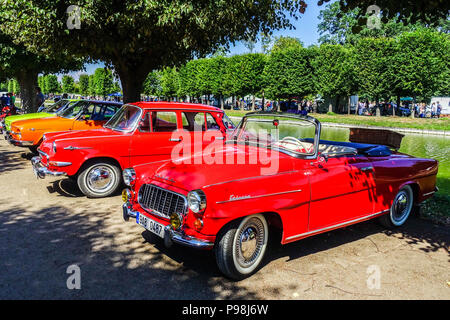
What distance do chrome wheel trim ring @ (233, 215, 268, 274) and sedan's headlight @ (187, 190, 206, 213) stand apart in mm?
508

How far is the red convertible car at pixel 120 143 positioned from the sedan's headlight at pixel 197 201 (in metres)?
3.35

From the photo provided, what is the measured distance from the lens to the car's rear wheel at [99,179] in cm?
712

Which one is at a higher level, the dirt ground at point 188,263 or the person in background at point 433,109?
the person in background at point 433,109

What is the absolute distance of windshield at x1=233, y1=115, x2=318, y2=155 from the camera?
4770 millimetres

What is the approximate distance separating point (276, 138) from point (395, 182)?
2.06 m

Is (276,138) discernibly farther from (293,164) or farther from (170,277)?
(170,277)

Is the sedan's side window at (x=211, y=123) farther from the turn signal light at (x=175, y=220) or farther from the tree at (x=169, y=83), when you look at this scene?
the tree at (x=169, y=83)

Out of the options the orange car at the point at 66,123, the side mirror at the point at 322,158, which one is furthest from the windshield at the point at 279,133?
the orange car at the point at 66,123

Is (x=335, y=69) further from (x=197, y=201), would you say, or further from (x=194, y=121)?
(x=197, y=201)

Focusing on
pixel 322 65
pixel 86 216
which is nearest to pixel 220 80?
pixel 322 65

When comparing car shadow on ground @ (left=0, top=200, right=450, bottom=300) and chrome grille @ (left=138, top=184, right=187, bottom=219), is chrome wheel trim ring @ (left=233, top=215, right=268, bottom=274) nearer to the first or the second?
car shadow on ground @ (left=0, top=200, right=450, bottom=300)

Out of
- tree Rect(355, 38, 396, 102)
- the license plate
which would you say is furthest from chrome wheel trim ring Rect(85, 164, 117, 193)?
tree Rect(355, 38, 396, 102)

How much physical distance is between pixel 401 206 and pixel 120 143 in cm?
546

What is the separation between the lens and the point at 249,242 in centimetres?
408
